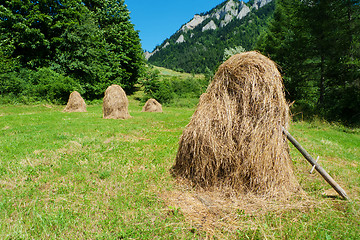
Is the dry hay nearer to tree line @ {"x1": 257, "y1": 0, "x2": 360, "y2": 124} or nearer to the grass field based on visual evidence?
the grass field

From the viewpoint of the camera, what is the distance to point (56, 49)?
28.2 m

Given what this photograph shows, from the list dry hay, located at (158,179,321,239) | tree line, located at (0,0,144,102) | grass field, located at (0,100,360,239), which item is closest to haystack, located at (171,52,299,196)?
dry hay, located at (158,179,321,239)

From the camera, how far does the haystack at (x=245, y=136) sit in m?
4.34

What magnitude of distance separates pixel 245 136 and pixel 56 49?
1290 inches

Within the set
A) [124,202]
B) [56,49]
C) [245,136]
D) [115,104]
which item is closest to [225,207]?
[245,136]

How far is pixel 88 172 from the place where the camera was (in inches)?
215

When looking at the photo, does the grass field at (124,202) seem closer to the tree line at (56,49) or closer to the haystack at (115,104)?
the haystack at (115,104)

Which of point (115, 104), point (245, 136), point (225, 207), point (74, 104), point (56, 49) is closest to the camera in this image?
point (225, 207)

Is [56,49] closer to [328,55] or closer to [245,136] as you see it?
[245,136]

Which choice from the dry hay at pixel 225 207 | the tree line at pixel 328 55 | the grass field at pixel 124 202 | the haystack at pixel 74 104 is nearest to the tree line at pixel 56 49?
the haystack at pixel 74 104

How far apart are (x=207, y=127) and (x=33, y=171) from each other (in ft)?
16.5

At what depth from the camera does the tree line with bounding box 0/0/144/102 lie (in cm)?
2431

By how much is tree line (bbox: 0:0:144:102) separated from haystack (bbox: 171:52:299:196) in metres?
26.5

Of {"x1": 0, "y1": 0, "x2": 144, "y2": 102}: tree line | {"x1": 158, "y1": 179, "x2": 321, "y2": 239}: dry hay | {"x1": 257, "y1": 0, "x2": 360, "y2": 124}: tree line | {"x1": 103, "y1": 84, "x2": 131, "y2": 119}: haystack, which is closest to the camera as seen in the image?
{"x1": 158, "y1": 179, "x2": 321, "y2": 239}: dry hay
